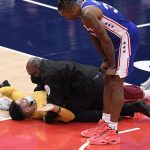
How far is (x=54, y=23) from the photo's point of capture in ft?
43.2

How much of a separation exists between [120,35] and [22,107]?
162 centimetres

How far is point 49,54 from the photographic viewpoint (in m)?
11.2

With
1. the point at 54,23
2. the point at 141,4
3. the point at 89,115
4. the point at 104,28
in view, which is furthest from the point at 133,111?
the point at 141,4

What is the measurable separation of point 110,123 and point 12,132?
1.22 m

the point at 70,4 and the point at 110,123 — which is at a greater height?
the point at 70,4

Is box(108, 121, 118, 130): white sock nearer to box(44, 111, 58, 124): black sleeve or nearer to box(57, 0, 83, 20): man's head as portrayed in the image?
box(44, 111, 58, 124): black sleeve

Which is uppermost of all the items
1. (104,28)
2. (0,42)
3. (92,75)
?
(104,28)

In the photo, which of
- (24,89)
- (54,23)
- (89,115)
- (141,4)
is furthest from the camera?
(141,4)

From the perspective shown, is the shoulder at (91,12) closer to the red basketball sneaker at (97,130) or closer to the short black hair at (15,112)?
the red basketball sneaker at (97,130)

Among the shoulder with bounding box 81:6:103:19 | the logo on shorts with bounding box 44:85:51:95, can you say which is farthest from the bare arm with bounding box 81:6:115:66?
the logo on shorts with bounding box 44:85:51:95

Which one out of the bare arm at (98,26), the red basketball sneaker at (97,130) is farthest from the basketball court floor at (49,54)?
the bare arm at (98,26)

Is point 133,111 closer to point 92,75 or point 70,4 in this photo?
point 92,75

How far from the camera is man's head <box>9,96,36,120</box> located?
8109mm

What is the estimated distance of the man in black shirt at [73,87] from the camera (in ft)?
26.2
